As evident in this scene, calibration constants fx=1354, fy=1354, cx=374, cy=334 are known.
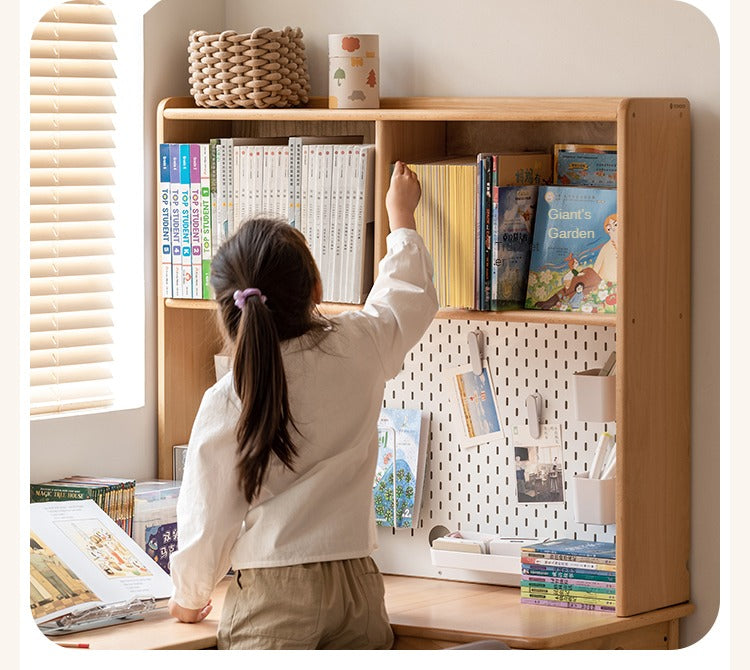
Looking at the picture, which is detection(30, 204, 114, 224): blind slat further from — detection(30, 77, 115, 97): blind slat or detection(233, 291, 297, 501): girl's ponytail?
detection(233, 291, 297, 501): girl's ponytail

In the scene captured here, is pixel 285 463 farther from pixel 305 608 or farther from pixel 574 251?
pixel 574 251

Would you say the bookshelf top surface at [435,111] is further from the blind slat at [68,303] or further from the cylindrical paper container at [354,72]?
the blind slat at [68,303]

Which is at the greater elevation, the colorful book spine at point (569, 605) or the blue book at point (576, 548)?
the blue book at point (576, 548)

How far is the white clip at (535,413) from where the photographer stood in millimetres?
2582

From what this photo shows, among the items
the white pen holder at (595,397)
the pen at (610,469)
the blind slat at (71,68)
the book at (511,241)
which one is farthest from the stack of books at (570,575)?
the blind slat at (71,68)

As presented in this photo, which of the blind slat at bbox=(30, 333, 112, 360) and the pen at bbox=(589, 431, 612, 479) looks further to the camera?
the blind slat at bbox=(30, 333, 112, 360)

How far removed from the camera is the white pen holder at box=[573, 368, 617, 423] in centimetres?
239

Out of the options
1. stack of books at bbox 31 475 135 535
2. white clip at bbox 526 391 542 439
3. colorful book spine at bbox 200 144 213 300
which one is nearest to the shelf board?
white clip at bbox 526 391 542 439

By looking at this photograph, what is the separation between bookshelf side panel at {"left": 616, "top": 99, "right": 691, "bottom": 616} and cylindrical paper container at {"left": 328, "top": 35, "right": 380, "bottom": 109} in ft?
1.94

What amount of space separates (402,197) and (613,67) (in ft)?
1.50

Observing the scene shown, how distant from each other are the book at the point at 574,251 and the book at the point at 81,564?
85 centimetres

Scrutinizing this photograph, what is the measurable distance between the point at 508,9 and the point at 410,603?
114 centimetres

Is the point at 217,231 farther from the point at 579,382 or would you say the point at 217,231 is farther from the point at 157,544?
the point at 579,382

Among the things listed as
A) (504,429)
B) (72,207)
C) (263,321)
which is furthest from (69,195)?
(504,429)
